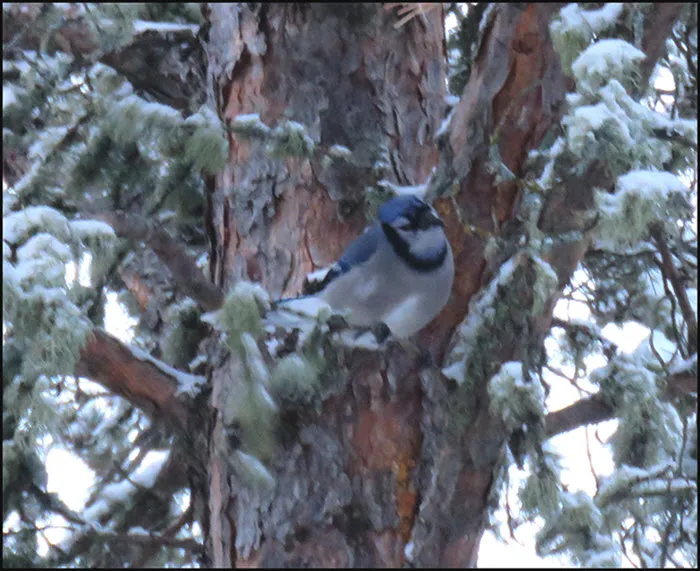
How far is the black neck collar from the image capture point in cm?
280

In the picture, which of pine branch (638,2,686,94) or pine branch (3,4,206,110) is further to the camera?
pine branch (3,4,206,110)

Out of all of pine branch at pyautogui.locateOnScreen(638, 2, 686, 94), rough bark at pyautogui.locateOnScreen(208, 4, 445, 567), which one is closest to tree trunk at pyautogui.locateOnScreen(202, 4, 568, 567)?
rough bark at pyautogui.locateOnScreen(208, 4, 445, 567)

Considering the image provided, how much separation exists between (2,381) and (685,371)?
6.37 feet

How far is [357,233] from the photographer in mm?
3055

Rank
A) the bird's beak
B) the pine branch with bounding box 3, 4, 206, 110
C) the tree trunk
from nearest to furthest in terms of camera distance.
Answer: the tree trunk < the bird's beak < the pine branch with bounding box 3, 4, 206, 110

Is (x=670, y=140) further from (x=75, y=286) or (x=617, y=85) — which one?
(x=75, y=286)

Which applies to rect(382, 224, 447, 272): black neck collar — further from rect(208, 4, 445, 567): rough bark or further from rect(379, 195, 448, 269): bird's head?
rect(208, 4, 445, 567): rough bark

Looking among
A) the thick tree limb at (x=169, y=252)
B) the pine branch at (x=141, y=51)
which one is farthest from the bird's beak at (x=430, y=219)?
the pine branch at (x=141, y=51)

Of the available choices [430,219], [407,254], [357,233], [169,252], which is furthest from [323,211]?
[169,252]

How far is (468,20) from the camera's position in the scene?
339cm

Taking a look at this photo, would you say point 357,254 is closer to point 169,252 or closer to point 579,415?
point 169,252

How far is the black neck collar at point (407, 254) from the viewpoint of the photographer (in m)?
2.80

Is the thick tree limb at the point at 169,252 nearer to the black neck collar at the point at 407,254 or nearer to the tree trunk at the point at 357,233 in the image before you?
the tree trunk at the point at 357,233

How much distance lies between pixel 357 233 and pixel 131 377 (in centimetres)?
83
